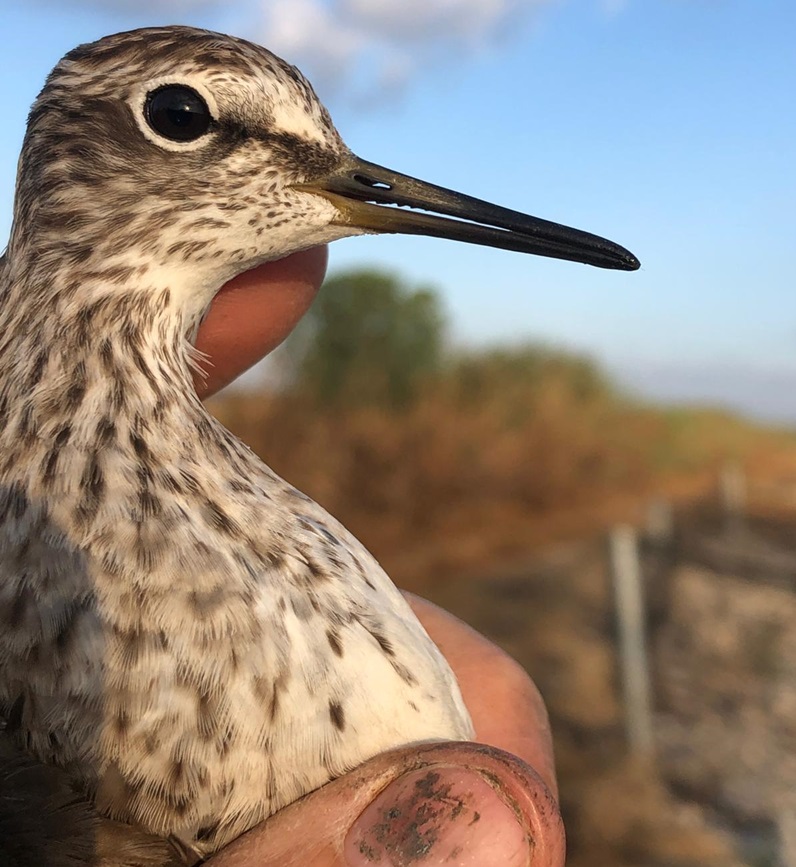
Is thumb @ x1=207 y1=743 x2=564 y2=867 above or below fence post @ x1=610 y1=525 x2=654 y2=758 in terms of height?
above

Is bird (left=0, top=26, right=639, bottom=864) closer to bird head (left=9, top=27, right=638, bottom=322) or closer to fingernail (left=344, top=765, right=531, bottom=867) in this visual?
bird head (left=9, top=27, right=638, bottom=322)

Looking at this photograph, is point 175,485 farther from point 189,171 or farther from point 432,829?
point 432,829

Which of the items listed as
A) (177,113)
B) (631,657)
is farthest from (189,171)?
(631,657)

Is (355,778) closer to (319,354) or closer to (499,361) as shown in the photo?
(319,354)

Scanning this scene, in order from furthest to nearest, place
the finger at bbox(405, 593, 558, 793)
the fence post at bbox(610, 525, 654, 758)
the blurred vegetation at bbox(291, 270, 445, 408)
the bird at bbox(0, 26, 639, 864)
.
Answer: the blurred vegetation at bbox(291, 270, 445, 408), the fence post at bbox(610, 525, 654, 758), the finger at bbox(405, 593, 558, 793), the bird at bbox(0, 26, 639, 864)

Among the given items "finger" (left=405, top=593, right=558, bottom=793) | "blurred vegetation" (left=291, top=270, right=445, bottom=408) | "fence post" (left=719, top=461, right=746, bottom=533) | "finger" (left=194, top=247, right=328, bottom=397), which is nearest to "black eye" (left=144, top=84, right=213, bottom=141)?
"finger" (left=194, top=247, right=328, bottom=397)

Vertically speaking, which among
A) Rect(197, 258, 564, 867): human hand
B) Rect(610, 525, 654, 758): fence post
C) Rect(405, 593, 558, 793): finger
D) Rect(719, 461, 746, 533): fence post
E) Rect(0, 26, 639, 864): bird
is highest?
Rect(0, 26, 639, 864): bird

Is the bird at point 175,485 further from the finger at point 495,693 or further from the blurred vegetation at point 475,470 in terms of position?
the blurred vegetation at point 475,470

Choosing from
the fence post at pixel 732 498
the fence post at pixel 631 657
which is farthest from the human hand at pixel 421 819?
the fence post at pixel 732 498
